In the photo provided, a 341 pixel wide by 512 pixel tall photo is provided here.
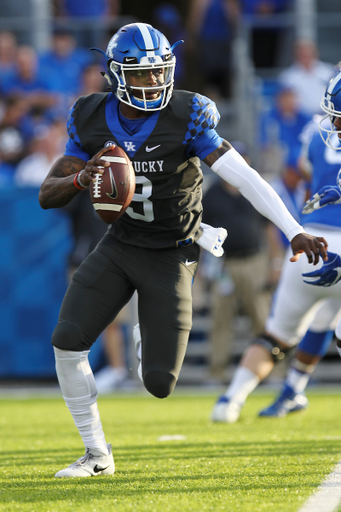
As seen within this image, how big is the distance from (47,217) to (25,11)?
4047 mm

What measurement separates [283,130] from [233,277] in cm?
246

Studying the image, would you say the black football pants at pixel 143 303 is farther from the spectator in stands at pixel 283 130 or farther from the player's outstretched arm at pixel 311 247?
the spectator in stands at pixel 283 130

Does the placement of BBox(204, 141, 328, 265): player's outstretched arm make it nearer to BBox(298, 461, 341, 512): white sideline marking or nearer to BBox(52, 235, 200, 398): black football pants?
BBox(52, 235, 200, 398): black football pants

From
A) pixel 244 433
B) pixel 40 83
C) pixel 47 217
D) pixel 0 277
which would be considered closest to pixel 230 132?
pixel 40 83

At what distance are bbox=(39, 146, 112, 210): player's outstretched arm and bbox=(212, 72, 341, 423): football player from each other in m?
1.18

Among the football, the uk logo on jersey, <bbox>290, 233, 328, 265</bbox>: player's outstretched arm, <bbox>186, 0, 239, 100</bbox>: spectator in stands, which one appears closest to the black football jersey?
the uk logo on jersey

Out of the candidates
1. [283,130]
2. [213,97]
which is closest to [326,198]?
[283,130]

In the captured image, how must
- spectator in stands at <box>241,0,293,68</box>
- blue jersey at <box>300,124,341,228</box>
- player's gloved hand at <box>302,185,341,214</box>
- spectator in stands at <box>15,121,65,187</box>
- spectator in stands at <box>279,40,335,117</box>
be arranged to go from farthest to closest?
1. spectator in stands at <box>241,0,293,68</box>
2. spectator in stands at <box>279,40,335,117</box>
3. spectator in stands at <box>15,121,65,187</box>
4. blue jersey at <box>300,124,341,228</box>
5. player's gloved hand at <box>302,185,341,214</box>

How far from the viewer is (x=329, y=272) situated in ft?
12.1

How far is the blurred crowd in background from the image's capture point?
7102 mm

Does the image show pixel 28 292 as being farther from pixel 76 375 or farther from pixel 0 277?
pixel 76 375

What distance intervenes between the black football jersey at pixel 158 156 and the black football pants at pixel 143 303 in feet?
0.33

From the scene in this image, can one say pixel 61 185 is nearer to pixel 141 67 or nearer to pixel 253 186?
pixel 141 67

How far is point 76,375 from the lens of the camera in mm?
3207
